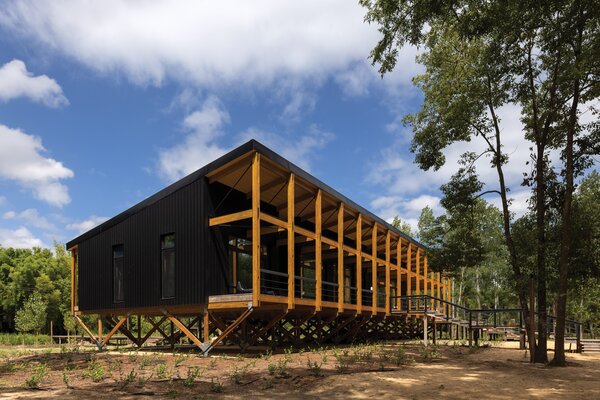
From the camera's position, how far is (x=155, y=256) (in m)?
17.9

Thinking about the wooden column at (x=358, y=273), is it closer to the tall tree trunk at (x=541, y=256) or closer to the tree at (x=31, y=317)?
the tall tree trunk at (x=541, y=256)

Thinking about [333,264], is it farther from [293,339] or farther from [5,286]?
[5,286]

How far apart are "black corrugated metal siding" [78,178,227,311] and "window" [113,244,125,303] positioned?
7.9 inches

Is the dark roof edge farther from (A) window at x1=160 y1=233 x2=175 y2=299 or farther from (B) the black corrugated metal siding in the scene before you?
(A) window at x1=160 y1=233 x2=175 y2=299

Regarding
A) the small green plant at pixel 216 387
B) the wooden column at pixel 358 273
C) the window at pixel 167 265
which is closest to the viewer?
the small green plant at pixel 216 387

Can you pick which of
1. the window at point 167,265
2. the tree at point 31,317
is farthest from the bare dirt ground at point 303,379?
the tree at point 31,317

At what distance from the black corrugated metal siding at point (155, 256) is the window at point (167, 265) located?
0.20 meters

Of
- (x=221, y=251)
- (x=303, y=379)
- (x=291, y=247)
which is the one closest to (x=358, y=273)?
(x=291, y=247)

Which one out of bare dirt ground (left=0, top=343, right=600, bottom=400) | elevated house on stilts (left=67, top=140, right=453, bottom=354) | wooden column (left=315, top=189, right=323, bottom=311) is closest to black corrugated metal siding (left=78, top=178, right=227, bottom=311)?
elevated house on stilts (left=67, top=140, right=453, bottom=354)

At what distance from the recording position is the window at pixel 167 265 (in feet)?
56.8

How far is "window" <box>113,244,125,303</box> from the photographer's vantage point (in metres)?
19.6

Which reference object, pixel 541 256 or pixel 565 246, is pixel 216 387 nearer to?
pixel 565 246

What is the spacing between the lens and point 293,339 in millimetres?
18891

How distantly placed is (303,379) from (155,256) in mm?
9260
